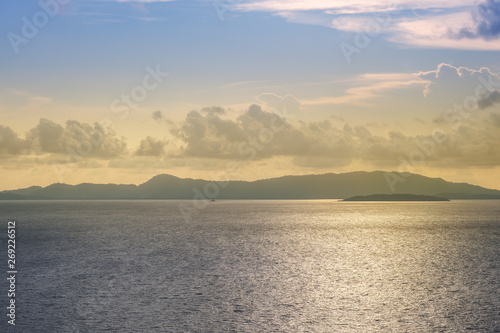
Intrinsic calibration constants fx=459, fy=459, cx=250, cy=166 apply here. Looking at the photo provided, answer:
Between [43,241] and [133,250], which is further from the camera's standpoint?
[43,241]

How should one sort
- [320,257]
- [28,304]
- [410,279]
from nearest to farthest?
[28,304] < [410,279] < [320,257]

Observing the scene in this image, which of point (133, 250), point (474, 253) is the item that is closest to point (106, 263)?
point (133, 250)

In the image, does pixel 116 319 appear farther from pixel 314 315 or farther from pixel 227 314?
pixel 314 315

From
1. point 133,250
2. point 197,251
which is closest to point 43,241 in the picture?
point 133,250

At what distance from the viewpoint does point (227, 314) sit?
100.0 feet

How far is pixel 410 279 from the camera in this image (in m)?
45.1

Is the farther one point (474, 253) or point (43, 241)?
point (43, 241)

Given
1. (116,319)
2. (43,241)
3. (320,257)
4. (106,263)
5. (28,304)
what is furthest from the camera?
(43,241)

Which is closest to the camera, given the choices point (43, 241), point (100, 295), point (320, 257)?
point (100, 295)

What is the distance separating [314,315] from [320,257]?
33.3 metres

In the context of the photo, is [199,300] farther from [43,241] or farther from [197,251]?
[43,241]

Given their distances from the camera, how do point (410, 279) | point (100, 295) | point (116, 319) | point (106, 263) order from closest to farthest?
1. point (116, 319)
2. point (100, 295)
3. point (410, 279)
4. point (106, 263)

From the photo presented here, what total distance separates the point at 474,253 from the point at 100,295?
5412 centimetres

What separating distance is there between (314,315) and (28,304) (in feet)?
66.6
